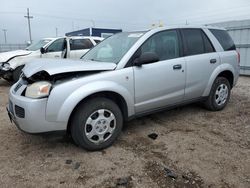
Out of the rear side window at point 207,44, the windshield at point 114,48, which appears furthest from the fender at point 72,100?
the rear side window at point 207,44

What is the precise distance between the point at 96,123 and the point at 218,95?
9.73ft

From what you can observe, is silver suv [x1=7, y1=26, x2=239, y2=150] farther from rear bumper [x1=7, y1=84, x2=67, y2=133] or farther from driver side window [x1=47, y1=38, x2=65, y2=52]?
driver side window [x1=47, y1=38, x2=65, y2=52]

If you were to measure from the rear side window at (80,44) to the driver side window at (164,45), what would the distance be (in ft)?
18.4

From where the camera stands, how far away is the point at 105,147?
12.1ft

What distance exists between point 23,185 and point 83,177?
66cm

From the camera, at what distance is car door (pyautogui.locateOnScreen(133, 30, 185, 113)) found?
12.9 feet

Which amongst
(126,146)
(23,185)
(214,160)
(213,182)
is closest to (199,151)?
(214,160)

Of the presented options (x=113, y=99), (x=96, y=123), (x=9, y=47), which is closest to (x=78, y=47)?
(x=113, y=99)

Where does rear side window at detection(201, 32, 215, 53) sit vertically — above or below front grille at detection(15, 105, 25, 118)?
above

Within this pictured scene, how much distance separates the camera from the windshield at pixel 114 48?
159 inches

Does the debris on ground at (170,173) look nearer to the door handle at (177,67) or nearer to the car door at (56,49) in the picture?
the door handle at (177,67)

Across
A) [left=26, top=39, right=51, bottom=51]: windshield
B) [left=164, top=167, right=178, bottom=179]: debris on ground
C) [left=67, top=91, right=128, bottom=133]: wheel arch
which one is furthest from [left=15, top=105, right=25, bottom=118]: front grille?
[left=26, top=39, right=51, bottom=51]: windshield

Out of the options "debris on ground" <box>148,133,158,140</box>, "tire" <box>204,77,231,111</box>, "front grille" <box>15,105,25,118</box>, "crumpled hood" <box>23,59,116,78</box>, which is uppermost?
"crumpled hood" <box>23,59,116,78</box>

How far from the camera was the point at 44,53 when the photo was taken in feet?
29.5
